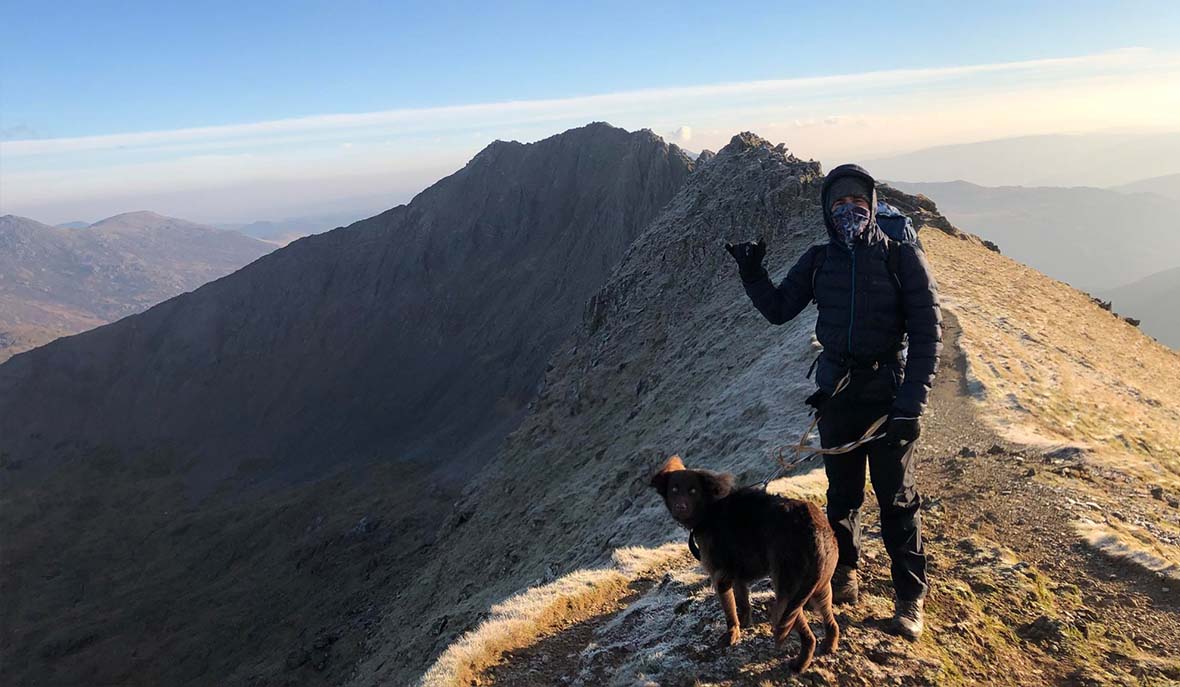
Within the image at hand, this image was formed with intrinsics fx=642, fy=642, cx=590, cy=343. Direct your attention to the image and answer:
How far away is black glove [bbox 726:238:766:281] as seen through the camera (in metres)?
5.89

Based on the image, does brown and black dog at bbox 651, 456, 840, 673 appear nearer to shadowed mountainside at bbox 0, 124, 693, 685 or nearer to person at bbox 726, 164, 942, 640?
person at bbox 726, 164, 942, 640

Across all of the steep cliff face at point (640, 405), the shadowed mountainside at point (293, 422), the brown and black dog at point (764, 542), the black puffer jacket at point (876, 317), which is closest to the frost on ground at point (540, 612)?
the steep cliff face at point (640, 405)

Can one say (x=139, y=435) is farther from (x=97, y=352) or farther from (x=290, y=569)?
(x=290, y=569)

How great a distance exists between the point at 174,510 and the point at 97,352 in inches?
1492

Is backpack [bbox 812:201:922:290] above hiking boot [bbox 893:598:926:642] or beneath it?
above

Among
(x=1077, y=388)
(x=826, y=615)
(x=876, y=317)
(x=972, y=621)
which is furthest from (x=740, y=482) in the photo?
(x=1077, y=388)

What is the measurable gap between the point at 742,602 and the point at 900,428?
2.03 metres

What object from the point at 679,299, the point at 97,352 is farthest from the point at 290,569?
the point at 97,352

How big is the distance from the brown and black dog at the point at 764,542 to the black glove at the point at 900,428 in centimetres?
84

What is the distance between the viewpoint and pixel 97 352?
270ft

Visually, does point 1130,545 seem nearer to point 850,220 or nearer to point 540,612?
point 850,220

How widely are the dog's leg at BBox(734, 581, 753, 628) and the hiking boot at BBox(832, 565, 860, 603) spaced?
0.91 meters

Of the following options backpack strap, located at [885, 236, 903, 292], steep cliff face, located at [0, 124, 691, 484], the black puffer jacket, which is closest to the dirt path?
the black puffer jacket

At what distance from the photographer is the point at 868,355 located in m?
5.30
